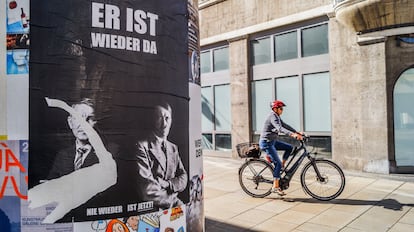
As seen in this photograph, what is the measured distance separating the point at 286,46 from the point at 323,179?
18.1 ft

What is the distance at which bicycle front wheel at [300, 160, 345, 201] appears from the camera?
251 inches

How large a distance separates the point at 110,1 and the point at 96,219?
1673 millimetres

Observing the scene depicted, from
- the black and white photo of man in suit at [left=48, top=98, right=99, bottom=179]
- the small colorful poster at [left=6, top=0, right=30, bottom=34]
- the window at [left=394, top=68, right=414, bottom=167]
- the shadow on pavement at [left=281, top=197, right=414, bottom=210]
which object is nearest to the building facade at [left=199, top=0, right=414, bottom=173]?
the window at [left=394, top=68, right=414, bottom=167]

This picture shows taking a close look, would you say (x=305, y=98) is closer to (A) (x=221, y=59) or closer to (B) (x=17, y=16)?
(A) (x=221, y=59)

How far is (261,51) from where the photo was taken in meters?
11.5

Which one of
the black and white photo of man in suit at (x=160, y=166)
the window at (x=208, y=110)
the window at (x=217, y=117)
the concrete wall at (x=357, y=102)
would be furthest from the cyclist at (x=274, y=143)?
the window at (x=208, y=110)

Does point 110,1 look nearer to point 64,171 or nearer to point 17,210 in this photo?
point 64,171

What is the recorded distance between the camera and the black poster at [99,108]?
255 centimetres

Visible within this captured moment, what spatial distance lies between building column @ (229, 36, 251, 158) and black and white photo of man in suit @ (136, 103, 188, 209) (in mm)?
8848

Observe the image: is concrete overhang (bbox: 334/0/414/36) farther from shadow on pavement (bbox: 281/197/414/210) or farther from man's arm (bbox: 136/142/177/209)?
man's arm (bbox: 136/142/177/209)

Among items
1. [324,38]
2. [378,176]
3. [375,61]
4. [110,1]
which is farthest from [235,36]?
[110,1]

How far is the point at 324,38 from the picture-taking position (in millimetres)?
9938

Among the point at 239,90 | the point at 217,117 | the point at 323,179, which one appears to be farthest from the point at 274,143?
the point at 217,117

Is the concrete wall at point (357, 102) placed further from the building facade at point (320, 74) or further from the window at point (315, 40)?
the window at point (315, 40)
